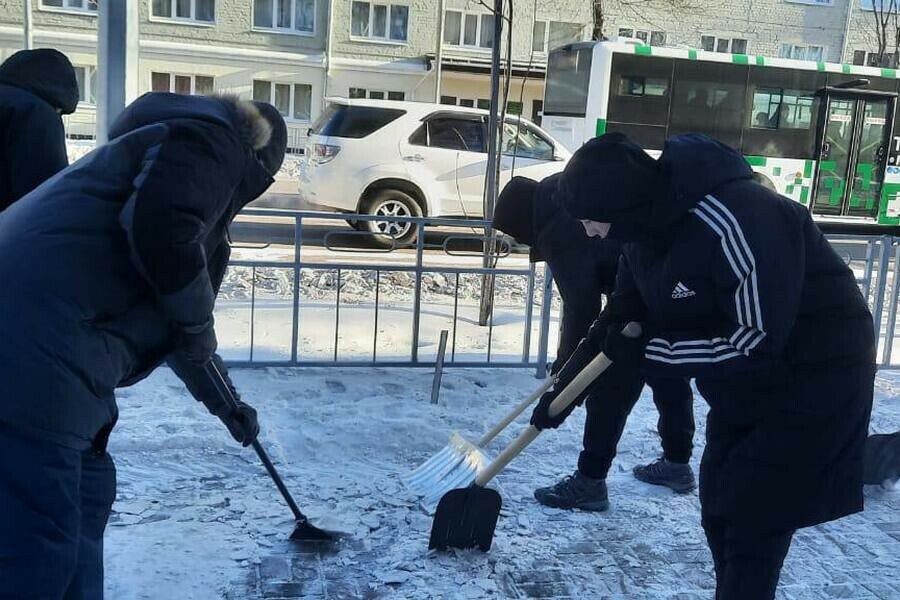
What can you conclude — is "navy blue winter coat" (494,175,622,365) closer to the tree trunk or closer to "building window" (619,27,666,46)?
the tree trunk

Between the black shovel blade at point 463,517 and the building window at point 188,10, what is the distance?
1019 inches

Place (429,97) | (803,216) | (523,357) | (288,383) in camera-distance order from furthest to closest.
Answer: (429,97), (523,357), (288,383), (803,216)

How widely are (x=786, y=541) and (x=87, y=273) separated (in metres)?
1.82

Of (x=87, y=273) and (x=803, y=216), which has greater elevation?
(x=803, y=216)

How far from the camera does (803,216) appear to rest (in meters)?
2.19

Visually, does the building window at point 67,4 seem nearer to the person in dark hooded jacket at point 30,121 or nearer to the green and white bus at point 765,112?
the green and white bus at point 765,112

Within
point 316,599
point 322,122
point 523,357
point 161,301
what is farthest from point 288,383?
point 322,122

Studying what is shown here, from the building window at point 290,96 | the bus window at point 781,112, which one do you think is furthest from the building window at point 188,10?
the bus window at point 781,112

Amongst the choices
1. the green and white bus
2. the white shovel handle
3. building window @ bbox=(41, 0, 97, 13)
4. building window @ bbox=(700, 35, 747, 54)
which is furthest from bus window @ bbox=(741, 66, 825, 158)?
building window @ bbox=(41, 0, 97, 13)

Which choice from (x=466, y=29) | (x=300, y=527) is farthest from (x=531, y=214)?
(x=466, y=29)

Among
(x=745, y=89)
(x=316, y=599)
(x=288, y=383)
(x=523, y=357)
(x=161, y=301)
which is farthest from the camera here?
(x=745, y=89)

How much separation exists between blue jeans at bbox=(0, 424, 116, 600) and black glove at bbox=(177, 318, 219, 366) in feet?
1.23

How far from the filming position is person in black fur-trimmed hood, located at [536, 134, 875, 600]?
2111 mm

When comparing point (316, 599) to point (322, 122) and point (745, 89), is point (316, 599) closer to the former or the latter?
point (322, 122)
